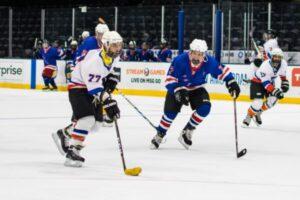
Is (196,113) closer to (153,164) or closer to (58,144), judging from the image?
(153,164)

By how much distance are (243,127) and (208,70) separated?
8.74 ft

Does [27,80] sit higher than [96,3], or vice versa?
[96,3]

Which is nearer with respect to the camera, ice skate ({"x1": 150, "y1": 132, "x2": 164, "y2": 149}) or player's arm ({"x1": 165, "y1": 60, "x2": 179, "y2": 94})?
player's arm ({"x1": 165, "y1": 60, "x2": 179, "y2": 94})

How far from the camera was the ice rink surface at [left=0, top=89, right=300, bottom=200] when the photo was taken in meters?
4.95

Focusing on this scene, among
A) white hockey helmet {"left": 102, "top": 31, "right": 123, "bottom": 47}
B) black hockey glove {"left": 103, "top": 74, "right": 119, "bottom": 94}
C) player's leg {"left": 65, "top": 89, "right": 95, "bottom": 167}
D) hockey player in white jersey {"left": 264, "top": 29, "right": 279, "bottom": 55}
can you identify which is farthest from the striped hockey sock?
hockey player in white jersey {"left": 264, "top": 29, "right": 279, "bottom": 55}

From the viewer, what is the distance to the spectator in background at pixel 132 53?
19.2 metres

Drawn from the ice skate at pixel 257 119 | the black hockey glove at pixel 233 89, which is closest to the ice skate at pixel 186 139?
the black hockey glove at pixel 233 89

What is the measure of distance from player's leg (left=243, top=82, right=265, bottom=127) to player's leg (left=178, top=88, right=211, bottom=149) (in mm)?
2441

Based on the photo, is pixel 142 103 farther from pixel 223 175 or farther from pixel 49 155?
pixel 223 175

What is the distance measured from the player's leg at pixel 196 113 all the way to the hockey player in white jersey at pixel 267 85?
2324 millimetres

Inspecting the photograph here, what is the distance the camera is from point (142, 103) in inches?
576

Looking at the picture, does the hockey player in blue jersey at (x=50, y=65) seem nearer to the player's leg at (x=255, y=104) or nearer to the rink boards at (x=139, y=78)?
the rink boards at (x=139, y=78)

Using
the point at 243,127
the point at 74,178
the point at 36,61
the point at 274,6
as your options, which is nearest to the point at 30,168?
the point at 74,178

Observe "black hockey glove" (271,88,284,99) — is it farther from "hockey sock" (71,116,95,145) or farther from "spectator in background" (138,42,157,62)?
"spectator in background" (138,42,157,62)
